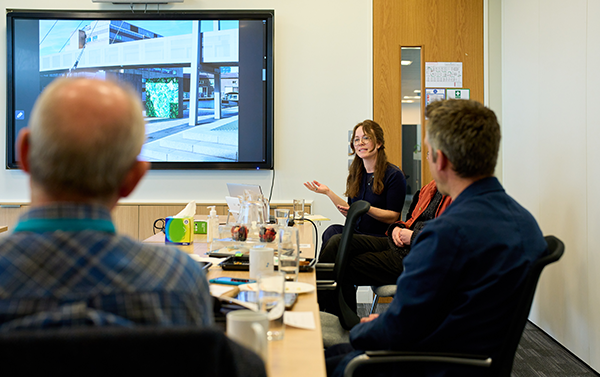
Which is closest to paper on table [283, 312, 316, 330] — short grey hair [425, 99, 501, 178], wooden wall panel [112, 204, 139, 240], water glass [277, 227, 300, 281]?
water glass [277, 227, 300, 281]

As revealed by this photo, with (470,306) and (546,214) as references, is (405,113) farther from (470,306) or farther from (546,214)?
(470,306)

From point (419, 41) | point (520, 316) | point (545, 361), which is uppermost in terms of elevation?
point (419, 41)

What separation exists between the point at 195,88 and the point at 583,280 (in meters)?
3.60

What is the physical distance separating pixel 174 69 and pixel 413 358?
13.1 feet

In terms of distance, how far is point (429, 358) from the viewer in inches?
46.4

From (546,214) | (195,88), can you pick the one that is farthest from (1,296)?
(195,88)

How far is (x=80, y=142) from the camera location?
64 cm

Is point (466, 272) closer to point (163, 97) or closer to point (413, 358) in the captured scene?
point (413, 358)

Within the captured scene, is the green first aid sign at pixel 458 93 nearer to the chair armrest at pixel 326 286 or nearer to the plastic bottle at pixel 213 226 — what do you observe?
the plastic bottle at pixel 213 226

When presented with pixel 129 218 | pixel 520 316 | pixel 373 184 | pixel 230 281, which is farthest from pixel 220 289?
pixel 129 218

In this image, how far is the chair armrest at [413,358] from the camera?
3.84 feet

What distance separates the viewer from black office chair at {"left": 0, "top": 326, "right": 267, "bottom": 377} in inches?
20.6

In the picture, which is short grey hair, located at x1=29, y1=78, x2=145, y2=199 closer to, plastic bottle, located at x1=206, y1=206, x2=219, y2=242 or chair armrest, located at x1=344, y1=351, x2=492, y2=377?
chair armrest, located at x1=344, y1=351, x2=492, y2=377

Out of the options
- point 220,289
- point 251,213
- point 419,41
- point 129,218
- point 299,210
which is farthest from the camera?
point 419,41
